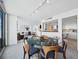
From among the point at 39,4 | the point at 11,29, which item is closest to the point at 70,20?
the point at 39,4

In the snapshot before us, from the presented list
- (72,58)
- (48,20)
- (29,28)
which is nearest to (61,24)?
(48,20)

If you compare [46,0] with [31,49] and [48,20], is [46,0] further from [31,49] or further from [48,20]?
[48,20]

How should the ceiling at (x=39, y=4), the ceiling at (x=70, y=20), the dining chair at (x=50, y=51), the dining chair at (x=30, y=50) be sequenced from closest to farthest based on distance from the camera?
the dining chair at (x=50, y=51), the dining chair at (x=30, y=50), the ceiling at (x=39, y=4), the ceiling at (x=70, y=20)

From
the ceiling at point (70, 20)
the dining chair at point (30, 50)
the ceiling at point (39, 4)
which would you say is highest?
the ceiling at point (39, 4)

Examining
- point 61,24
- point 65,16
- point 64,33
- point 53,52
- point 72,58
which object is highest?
point 65,16

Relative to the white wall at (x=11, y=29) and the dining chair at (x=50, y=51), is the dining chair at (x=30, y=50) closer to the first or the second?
the dining chair at (x=50, y=51)

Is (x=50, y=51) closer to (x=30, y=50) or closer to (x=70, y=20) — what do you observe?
(x=30, y=50)

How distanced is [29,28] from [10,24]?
904 cm

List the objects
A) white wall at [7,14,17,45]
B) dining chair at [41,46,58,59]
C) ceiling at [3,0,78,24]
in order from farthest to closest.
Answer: white wall at [7,14,17,45]
ceiling at [3,0,78,24]
dining chair at [41,46,58,59]

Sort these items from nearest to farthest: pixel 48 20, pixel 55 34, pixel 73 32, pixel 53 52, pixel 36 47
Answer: pixel 53 52, pixel 36 47, pixel 73 32, pixel 55 34, pixel 48 20

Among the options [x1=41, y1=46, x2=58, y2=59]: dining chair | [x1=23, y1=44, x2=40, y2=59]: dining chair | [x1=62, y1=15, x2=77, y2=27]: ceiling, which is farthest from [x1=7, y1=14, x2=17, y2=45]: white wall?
[x1=41, y1=46, x2=58, y2=59]: dining chair

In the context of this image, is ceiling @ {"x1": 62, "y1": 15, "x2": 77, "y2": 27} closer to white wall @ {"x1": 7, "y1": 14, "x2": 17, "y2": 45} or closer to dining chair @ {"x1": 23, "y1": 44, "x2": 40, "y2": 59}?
dining chair @ {"x1": 23, "y1": 44, "x2": 40, "y2": 59}

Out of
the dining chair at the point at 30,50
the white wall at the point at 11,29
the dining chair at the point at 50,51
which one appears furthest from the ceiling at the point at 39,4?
the white wall at the point at 11,29

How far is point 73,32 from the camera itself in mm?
6871
